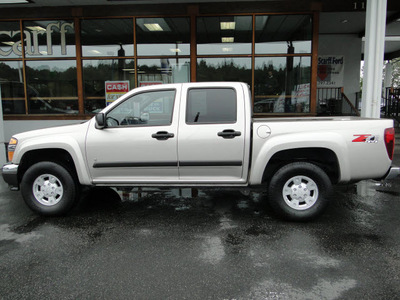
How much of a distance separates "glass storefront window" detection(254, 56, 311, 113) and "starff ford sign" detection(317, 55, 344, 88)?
597 centimetres

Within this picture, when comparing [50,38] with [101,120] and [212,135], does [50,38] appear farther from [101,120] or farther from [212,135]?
[212,135]

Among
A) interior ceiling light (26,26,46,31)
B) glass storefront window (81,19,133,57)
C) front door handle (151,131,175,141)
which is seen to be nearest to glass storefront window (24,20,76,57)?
interior ceiling light (26,26,46,31)

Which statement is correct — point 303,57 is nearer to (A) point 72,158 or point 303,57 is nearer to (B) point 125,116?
(B) point 125,116

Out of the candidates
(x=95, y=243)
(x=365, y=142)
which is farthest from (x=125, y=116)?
(x=365, y=142)

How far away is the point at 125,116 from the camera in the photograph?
15.8ft

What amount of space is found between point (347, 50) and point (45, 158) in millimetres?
15325

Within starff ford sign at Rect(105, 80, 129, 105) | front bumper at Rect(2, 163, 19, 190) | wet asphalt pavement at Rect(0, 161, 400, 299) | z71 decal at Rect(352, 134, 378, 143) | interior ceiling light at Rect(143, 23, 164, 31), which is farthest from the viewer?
starff ford sign at Rect(105, 80, 129, 105)

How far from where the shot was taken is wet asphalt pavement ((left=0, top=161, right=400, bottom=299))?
2975 millimetres

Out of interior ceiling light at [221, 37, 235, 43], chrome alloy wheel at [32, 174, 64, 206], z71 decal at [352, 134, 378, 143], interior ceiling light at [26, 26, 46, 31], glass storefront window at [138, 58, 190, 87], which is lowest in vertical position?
chrome alloy wheel at [32, 174, 64, 206]

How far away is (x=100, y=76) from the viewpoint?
11180 mm

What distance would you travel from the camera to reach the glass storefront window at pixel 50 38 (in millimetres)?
10883

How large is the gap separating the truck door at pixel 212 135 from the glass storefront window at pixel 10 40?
9095mm

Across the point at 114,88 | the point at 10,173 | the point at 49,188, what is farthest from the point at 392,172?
the point at 114,88

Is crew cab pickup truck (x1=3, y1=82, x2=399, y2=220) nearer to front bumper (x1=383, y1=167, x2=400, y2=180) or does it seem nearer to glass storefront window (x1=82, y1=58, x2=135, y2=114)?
front bumper (x1=383, y1=167, x2=400, y2=180)
